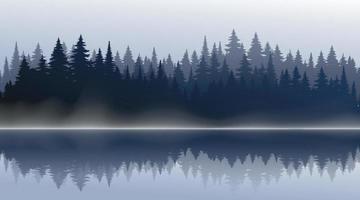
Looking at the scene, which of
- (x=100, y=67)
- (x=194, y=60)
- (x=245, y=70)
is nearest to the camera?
(x=100, y=67)

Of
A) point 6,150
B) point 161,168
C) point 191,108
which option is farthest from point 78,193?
point 191,108

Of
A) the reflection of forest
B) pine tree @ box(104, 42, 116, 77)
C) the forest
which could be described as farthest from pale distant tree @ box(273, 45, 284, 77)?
the reflection of forest

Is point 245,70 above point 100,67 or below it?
above

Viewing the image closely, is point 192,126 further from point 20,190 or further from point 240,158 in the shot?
Result: point 20,190

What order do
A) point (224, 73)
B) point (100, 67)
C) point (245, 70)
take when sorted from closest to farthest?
point (100, 67), point (245, 70), point (224, 73)

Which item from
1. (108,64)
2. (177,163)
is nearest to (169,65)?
(108,64)

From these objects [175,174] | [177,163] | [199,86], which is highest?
[199,86]

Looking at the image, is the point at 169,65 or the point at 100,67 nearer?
the point at 100,67

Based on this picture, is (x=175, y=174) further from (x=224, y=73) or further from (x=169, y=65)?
(x=169, y=65)

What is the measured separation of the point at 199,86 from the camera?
14800 cm

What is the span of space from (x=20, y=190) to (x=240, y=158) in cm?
2143

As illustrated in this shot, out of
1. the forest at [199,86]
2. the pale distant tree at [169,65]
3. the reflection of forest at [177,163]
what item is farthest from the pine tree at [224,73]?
the reflection of forest at [177,163]

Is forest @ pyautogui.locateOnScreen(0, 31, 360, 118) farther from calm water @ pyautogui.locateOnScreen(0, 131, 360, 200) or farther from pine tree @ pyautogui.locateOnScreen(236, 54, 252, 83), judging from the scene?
calm water @ pyautogui.locateOnScreen(0, 131, 360, 200)

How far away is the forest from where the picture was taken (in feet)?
388
